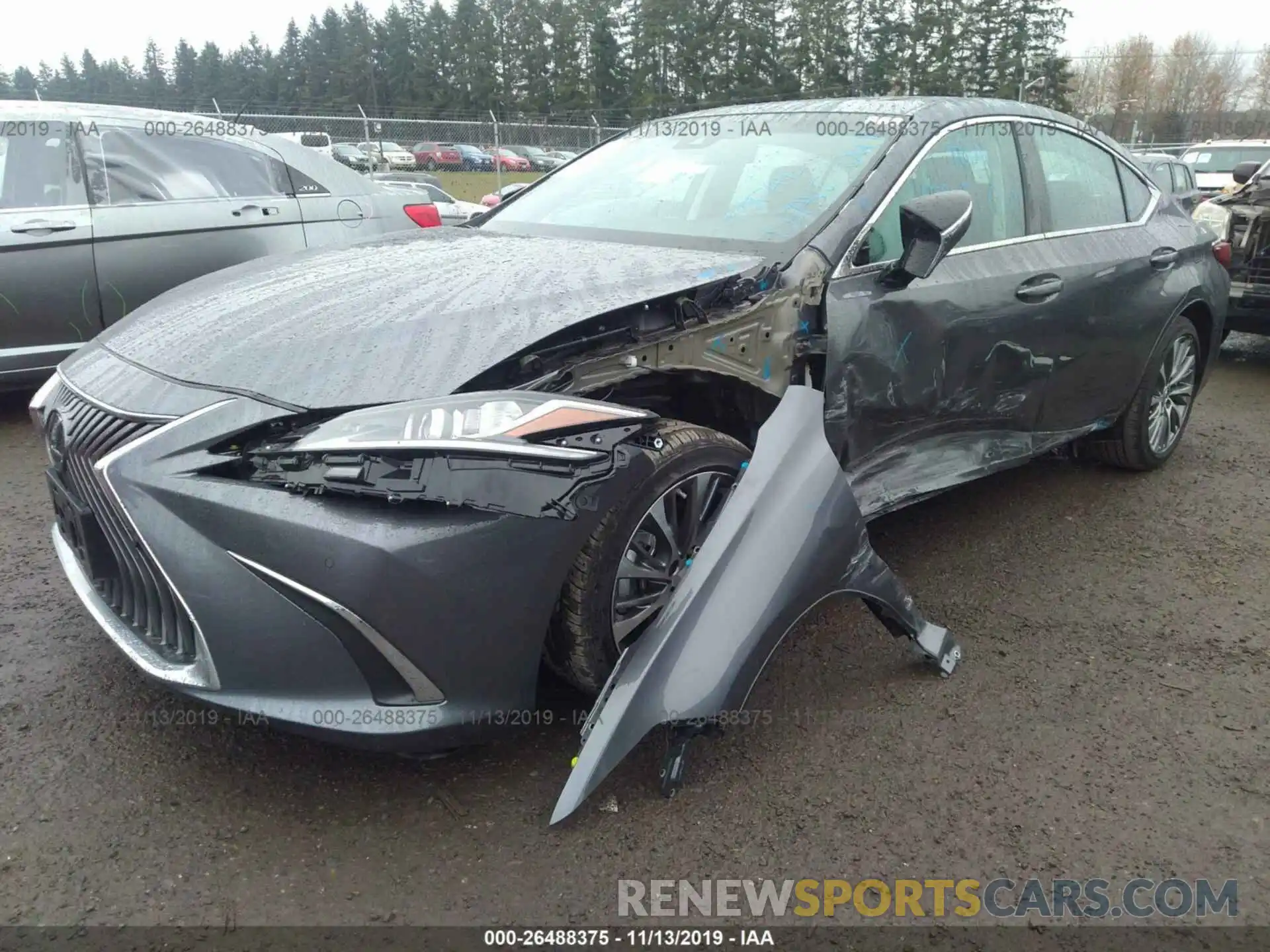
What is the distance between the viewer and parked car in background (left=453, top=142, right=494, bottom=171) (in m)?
18.3

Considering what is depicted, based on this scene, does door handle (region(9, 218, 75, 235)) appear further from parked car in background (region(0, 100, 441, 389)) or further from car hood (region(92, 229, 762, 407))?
car hood (region(92, 229, 762, 407))

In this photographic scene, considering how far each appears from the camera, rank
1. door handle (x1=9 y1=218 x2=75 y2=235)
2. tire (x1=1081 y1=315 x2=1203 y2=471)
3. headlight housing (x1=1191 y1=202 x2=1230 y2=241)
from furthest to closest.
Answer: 1. headlight housing (x1=1191 y1=202 x2=1230 y2=241)
2. door handle (x1=9 y1=218 x2=75 y2=235)
3. tire (x1=1081 y1=315 x2=1203 y2=471)

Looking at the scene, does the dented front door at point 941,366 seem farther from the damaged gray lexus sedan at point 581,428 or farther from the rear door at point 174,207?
the rear door at point 174,207

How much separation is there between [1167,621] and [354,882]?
2633 mm

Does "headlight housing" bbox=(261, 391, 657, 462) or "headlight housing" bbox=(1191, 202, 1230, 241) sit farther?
"headlight housing" bbox=(1191, 202, 1230, 241)

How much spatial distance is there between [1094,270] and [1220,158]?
1481cm

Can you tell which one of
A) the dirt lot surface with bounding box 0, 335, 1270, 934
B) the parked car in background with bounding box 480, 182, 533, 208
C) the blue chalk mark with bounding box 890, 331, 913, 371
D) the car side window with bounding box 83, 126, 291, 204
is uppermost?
the car side window with bounding box 83, 126, 291, 204

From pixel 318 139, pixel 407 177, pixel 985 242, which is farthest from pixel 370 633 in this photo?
pixel 407 177

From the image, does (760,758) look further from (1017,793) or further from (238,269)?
(238,269)

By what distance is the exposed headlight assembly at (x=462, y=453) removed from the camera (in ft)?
5.98

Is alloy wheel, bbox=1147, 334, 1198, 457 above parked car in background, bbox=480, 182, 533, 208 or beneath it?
beneath

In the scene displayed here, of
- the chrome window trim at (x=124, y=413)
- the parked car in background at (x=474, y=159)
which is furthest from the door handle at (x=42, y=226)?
the parked car in background at (x=474, y=159)

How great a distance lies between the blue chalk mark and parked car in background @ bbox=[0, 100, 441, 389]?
3056 mm

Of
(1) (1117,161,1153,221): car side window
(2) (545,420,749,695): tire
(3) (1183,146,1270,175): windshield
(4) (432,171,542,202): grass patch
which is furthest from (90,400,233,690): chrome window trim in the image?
(4) (432,171,542,202): grass patch
